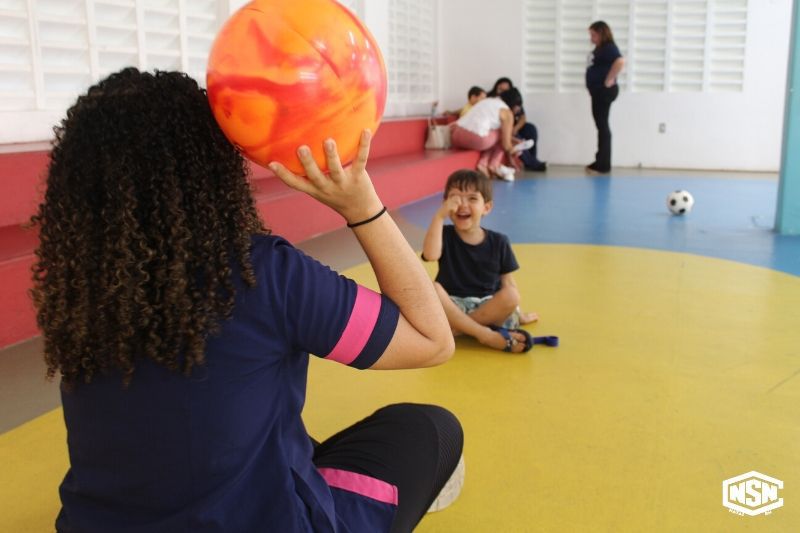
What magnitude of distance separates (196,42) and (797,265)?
4449mm

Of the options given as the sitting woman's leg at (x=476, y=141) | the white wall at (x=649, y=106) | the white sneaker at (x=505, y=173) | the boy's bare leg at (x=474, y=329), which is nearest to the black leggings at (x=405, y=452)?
the boy's bare leg at (x=474, y=329)

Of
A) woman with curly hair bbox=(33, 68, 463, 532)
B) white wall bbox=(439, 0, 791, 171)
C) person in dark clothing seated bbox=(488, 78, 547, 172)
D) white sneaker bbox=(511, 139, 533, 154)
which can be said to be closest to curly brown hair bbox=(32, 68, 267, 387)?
woman with curly hair bbox=(33, 68, 463, 532)

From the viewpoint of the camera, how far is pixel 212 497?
42.1 inches

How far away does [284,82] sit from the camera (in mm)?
1092

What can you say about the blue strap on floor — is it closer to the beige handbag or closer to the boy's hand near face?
the boy's hand near face

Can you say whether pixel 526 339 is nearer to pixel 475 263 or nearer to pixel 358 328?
pixel 475 263

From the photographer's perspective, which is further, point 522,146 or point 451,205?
point 522,146

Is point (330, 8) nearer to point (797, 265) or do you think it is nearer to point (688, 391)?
point (688, 391)

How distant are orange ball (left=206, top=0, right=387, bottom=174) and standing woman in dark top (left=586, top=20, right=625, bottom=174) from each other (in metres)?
8.26

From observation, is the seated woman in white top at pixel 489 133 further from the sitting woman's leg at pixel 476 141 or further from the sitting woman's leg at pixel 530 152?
the sitting woman's leg at pixel 530 152

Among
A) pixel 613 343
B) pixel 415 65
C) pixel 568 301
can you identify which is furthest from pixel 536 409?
pixel 415 65

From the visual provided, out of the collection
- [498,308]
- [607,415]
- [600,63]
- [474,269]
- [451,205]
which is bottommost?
[607,415]

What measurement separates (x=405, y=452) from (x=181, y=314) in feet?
1.95

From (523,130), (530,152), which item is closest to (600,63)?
(523,130)
